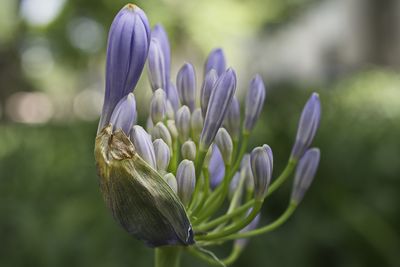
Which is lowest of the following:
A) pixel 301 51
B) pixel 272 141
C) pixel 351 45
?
pixel 301 51

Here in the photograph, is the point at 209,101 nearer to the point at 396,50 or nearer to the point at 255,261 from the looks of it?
the point at 255,261

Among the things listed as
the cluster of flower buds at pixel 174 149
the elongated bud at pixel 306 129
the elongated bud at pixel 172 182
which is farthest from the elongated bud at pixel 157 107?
the elongated bud at pixel 306 129

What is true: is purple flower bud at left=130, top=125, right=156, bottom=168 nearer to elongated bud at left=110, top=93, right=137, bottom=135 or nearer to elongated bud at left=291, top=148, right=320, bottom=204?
elongated bud at left=110, top=93, right=137, bottom=135

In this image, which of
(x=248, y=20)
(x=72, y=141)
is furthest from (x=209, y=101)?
(x=248, y=20)

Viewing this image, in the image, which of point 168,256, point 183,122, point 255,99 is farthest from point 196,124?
point 168,256

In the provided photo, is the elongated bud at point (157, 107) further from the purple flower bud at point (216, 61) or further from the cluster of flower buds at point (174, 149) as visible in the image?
the purple flower bud at point (216, 61)

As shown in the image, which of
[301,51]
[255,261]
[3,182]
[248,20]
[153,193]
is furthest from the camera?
[301,51]
